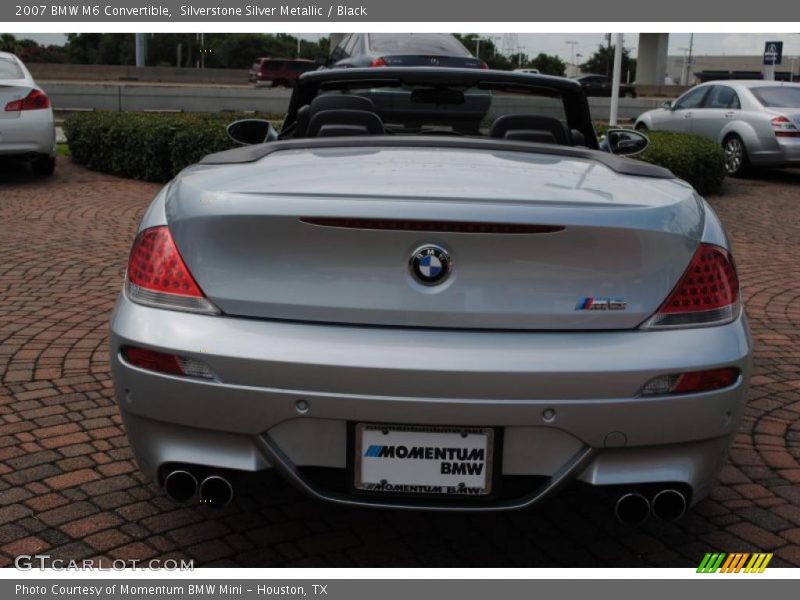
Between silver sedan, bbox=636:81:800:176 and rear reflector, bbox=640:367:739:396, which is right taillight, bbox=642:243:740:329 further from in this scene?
silver sedan, bbox=636:81:800:176

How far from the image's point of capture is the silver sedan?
14727 mm

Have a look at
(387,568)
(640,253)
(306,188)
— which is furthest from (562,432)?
(306,188)

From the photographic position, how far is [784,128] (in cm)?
1473

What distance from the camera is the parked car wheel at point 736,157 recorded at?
49.8 feet

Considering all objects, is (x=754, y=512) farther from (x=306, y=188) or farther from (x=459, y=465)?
(x=306, y=188)

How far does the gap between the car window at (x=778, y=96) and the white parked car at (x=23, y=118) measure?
1002 centimetres

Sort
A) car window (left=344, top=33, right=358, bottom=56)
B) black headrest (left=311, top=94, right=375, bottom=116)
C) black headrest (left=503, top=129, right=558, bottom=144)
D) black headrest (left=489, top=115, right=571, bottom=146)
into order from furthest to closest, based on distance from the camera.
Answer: car window (left=344, top=33, right=358, bottom=56) → black headrest (left=311, top=94, right=375, bottom=116) → black headrest (left=489, top=115, right=571, bottom=146) → black headrest (left=503, top=129, right=558, bottom=144)

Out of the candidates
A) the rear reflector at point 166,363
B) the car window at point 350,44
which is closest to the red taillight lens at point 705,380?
the rear reflector at point 166,363

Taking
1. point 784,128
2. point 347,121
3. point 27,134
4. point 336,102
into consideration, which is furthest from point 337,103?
point 784,128

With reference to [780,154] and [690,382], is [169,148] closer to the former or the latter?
[780,154]

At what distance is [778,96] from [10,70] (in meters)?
10.8

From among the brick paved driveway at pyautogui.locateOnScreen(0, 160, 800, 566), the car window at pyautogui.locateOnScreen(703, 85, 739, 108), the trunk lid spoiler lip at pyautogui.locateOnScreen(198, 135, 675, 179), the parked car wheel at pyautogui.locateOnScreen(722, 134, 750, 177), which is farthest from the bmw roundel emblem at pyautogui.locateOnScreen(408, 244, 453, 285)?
the car window at pyautogui.locateOnScreen(703, 85, 739, 108)

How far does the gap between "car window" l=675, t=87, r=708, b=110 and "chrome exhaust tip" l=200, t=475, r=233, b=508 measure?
15.1 meters

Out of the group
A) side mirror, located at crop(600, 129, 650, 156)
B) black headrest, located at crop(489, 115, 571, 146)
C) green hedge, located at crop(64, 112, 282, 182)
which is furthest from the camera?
green hedge, located at crop(64, 112, 282, 182)
